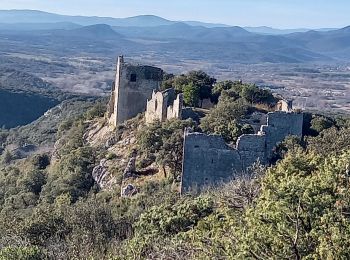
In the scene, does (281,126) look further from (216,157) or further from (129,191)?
(129,191)

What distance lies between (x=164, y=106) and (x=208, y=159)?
6821 mm

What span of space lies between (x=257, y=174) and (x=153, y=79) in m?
14.4

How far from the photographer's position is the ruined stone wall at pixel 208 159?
22.1m

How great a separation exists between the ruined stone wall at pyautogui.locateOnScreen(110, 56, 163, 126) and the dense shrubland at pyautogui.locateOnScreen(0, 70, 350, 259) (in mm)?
1641

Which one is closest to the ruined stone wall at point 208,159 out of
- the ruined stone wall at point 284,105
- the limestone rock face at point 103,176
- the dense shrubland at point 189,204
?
the dense shrubland at point 189,204

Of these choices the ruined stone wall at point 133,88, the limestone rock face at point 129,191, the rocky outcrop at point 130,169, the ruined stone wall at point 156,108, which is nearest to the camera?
the limestone rock face at point 129,191

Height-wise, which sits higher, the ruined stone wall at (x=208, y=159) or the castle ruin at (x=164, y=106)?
the castle ruin at (x=164, y=106)

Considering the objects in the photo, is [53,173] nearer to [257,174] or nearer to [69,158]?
[69,158]

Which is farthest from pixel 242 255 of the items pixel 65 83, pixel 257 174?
pixel 65 83

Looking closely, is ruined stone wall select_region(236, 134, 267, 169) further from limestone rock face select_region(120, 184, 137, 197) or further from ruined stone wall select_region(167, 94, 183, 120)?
ruined stone wall select_region(167, 94, 183, 120)

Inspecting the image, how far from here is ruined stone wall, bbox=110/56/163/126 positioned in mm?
31656

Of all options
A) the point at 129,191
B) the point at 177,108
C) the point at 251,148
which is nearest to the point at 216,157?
the point at 251,148

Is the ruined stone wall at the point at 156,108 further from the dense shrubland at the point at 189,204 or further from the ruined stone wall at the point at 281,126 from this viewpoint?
the ruined stone wall at the point at 281,126

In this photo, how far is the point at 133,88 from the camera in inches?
1255
